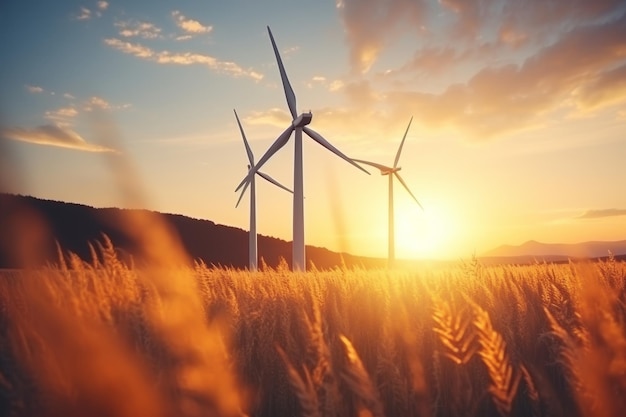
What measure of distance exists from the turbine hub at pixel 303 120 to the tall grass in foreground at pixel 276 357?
29496 millimetres

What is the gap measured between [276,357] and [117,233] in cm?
11152

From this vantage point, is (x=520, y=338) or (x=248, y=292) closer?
(x=520, y=338)

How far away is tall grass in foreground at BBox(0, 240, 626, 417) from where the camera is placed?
11.6 ft

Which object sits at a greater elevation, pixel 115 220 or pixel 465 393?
pixel 115 220

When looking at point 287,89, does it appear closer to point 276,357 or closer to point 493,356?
point 276,357

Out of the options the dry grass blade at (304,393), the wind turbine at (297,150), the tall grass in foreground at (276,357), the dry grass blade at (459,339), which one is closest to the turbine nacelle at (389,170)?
the wind turbine at (297,150)

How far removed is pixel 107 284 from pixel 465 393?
349 cm

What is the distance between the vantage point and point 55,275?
613 centimetres

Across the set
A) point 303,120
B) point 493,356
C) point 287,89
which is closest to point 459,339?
point 493,356

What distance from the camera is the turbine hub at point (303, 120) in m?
35.8

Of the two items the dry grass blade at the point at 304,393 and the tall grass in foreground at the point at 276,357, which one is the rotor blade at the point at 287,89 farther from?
the dry grass blade at the point at 304,393

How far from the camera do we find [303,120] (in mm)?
36000

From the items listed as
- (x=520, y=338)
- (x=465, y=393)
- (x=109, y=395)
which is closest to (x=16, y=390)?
(x=109, y=395)

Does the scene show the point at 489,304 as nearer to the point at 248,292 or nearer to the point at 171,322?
the point at 248,292
